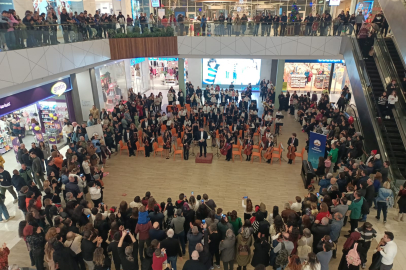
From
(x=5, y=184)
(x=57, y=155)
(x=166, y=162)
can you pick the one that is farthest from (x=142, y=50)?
(x=5, y=184)

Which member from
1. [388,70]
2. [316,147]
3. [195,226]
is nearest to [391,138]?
[316,147]

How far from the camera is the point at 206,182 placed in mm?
9570

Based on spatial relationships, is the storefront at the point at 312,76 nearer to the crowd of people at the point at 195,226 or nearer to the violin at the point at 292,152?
the violin at the point at 292,152

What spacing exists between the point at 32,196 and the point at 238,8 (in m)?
23.9

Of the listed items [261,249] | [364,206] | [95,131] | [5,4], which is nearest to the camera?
[261,249]

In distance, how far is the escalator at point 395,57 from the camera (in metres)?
11.6

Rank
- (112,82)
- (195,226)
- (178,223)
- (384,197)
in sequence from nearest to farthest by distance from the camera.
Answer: (195,226) → (178,223) → (384,197) → (112,82)

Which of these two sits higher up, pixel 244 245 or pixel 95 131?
pixel 244 245

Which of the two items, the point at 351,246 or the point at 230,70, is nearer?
the point at 351,246

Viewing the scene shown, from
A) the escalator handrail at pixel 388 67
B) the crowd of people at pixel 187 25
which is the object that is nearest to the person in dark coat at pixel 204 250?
the crowd of people at pixel 187 25

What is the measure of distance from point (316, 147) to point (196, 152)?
15.7 ft

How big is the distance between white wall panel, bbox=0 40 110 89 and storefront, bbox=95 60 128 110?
2.24m

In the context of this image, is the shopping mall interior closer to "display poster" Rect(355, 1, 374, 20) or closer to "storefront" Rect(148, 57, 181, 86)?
"display poster" Rect(355, 1, 374, 20)

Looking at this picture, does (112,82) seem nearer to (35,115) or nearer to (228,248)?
(35,115)
